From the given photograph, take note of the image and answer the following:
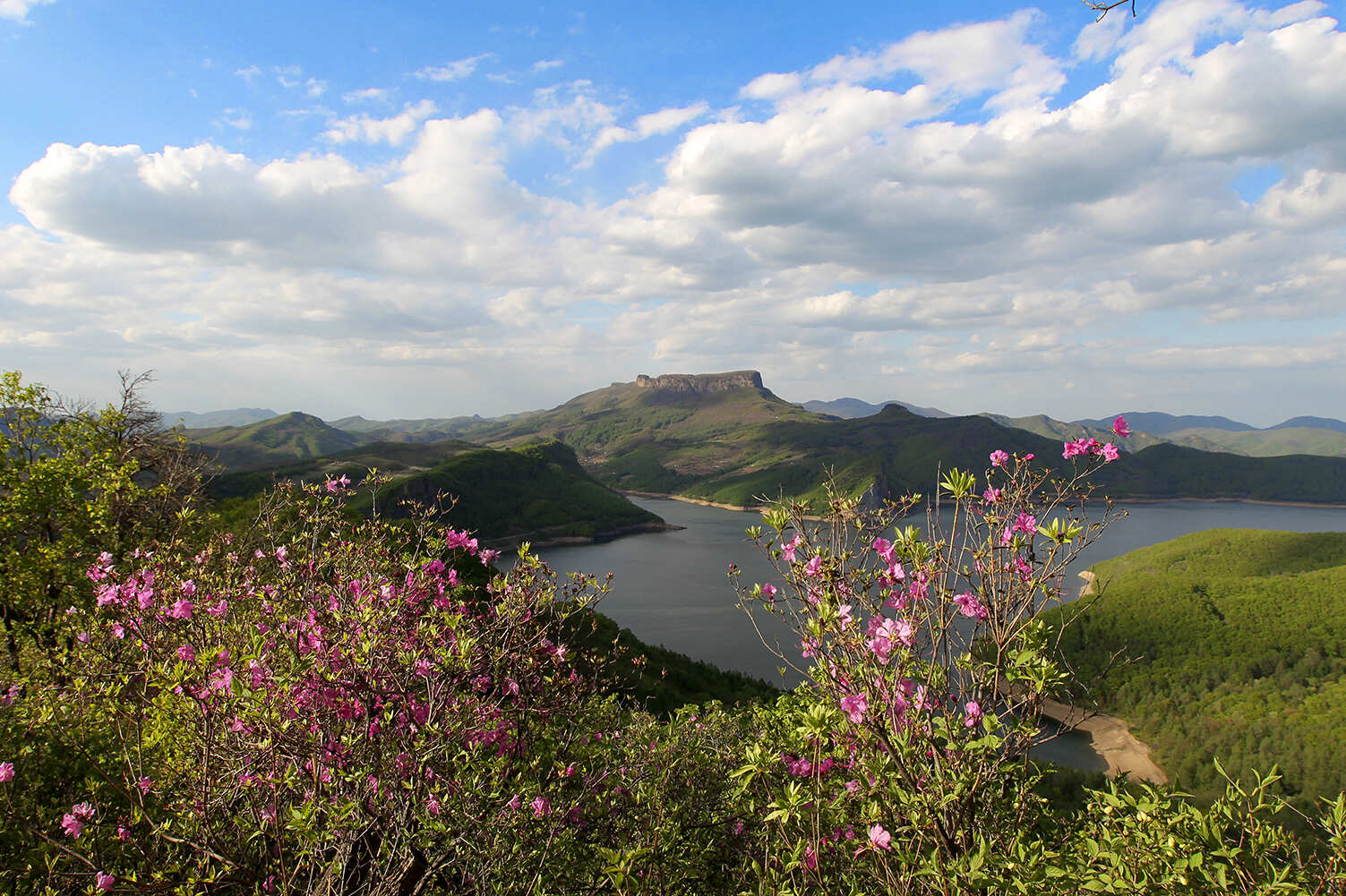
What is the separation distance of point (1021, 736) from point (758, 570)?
87.0 meters

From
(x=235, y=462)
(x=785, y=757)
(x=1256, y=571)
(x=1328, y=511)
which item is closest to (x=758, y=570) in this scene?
(x=1256, y=571)

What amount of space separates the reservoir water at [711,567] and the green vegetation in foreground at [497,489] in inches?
334

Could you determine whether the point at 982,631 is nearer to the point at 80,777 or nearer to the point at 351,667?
the point at 351,667

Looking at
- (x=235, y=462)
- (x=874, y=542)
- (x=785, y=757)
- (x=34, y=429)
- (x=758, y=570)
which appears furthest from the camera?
(x=235, y=462)

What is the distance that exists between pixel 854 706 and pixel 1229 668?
80.9 m

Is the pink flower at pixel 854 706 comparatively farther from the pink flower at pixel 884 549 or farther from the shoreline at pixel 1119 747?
the shoreline at pixel 1119 747

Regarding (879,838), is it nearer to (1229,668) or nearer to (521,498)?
(1229,668)

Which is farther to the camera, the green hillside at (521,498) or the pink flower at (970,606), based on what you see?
the green hillside at (521,498)

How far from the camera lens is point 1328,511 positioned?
198375 millimetres

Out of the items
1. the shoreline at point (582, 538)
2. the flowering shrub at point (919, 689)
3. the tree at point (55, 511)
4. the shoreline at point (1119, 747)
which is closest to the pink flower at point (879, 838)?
the flowering shrub at point (919, 689)

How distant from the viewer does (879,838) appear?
160 inches

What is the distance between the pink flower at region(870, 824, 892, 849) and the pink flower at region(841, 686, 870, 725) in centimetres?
64

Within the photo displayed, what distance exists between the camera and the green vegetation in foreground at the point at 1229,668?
166 feet

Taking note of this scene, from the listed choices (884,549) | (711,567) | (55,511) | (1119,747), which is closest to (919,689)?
(884,549)
